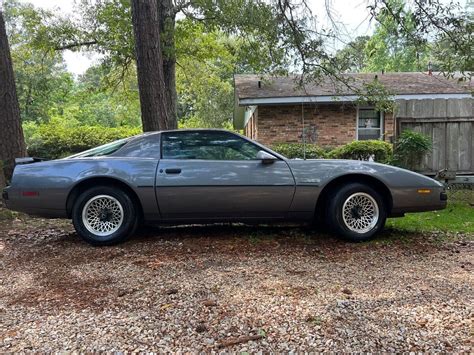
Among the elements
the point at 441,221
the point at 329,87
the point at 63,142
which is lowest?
the point at 441,221

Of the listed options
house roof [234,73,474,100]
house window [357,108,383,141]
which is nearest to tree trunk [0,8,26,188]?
house roof [234,73,474,100]

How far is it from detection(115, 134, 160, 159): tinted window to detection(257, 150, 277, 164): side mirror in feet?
3.76

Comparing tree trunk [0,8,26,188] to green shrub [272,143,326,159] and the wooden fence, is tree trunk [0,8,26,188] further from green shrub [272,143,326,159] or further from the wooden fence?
green shrub [272,143,326,159]

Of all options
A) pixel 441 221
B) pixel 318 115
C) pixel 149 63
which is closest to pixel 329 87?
pixel 318 115

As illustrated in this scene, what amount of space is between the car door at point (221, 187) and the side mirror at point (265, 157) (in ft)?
0.14

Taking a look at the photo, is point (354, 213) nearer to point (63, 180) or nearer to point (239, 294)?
point (239, 294)

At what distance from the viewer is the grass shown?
560 cm

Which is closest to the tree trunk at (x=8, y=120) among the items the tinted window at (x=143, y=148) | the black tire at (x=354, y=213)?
the tinted window at (x=143, y=148)

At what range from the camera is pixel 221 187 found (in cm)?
459

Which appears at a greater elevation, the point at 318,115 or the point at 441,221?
the point at 318,115

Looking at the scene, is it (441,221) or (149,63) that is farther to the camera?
(149,63)

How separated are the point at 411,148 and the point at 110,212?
616 centimetres

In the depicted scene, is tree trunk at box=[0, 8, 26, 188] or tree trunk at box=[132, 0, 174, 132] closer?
tree trunk at box=[0, 8, 26, 188]

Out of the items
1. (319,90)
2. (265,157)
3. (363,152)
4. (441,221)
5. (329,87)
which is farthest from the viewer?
(329,87)
